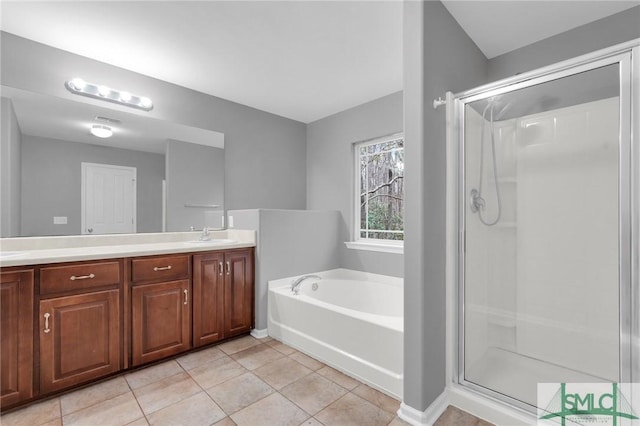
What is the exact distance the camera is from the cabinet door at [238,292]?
265cm

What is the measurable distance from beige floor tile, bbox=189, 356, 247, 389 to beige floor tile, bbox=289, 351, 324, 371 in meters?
0.41

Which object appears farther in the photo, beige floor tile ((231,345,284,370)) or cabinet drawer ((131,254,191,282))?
beige floor tile ((231,345,284,370))

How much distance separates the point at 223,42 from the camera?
2.20 meters

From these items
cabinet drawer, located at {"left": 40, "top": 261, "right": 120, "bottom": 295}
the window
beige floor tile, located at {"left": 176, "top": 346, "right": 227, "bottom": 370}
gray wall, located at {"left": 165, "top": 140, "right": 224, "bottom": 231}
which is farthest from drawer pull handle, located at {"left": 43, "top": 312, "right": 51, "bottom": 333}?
the window

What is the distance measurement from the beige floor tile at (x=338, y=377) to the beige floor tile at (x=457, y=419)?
542 mm

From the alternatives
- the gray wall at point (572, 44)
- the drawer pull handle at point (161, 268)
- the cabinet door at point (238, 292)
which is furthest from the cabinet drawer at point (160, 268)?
the gray wall at point (572, 44)

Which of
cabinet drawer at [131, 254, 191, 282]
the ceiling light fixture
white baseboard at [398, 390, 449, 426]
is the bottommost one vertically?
white baseboard at [398, 390, 449, 426]

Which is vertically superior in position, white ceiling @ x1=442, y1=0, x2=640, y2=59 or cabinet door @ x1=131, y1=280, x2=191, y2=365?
white ceiling @ x1=442, y1=0, x2=640, y2=59

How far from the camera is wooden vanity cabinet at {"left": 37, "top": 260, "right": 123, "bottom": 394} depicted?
5.87 feet

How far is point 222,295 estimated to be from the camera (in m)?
2.61

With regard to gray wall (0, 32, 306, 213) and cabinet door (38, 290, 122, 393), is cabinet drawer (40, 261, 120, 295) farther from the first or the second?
gray wall (0, 32, 306, 213)

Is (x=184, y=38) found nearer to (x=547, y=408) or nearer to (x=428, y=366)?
(x=428, y=366)

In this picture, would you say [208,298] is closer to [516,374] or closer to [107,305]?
[107,305]

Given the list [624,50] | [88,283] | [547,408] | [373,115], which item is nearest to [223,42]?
[373,115]
